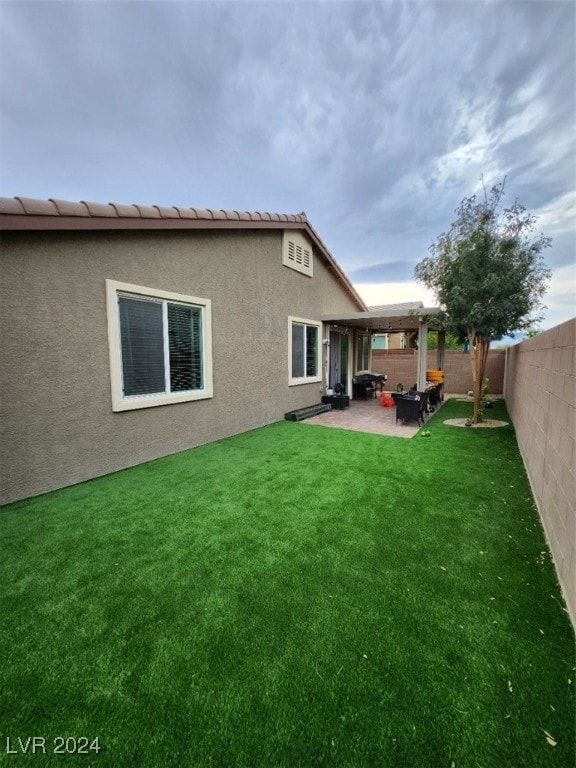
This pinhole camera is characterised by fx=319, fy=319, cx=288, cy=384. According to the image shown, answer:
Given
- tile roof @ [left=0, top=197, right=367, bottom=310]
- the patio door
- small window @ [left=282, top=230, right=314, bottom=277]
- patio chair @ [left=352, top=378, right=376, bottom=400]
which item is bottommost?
patio chair @ [left=352, top=378, right=376, bottom=400]

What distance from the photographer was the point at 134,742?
1614 mm

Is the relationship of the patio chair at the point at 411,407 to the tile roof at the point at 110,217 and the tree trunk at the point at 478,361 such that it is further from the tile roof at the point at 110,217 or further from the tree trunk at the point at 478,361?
the tile roof at the point at 110,217

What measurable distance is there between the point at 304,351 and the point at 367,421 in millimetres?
3098

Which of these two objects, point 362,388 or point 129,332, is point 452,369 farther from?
point 129,332

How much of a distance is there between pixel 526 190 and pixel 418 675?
10.7 metres

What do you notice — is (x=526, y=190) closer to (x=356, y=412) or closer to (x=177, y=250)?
(x=356, y=412)

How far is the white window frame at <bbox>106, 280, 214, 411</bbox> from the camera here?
16.7ft

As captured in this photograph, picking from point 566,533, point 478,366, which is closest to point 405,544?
point 566,533

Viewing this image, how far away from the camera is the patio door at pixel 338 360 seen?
504 inches

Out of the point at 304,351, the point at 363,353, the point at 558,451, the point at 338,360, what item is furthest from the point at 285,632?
the point at 363,353

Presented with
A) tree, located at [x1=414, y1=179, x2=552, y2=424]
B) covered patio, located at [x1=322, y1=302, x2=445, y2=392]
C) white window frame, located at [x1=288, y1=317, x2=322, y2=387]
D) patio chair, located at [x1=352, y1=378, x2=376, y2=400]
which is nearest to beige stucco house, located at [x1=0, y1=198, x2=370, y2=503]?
white window frame, located at [x1=288, y1=317, x2=322, y2=387]

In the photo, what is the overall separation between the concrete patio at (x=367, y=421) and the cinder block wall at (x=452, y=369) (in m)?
6.16

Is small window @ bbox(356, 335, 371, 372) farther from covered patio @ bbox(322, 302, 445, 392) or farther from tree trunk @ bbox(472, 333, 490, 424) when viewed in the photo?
tree trunk @ bbox(472, 333, 490, 424)

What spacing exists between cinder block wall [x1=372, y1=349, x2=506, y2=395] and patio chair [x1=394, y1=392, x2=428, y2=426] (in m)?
8.29
